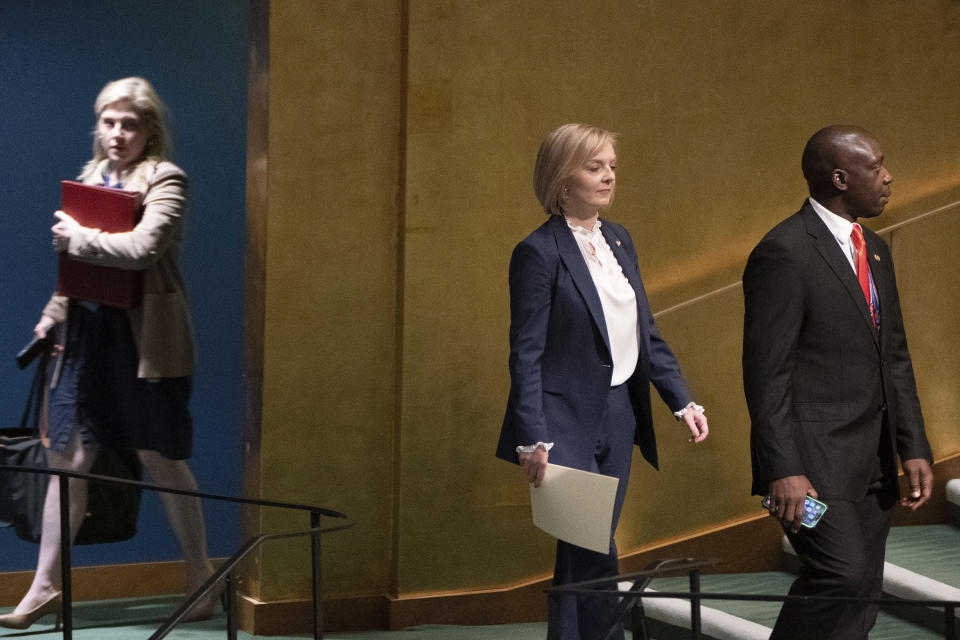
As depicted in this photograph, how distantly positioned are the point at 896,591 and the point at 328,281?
2097 millimetres

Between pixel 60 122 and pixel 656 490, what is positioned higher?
pixel 60 122

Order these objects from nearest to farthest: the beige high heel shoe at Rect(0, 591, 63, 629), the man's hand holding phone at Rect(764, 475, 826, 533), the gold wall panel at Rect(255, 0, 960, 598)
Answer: the man's hand holding phone at Rect(764, 475, 826, 533)
the beige high heel shoe at Rect(0, 591, 63, 629)
the gold wall panel at Rect(255, 0, 960, 598)

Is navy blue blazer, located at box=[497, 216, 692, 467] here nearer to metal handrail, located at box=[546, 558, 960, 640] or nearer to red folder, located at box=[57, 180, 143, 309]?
metal handrail, located at box=[546, 558, 960, 640]

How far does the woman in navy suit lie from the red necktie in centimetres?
51

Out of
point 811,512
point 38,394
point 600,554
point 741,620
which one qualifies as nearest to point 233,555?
point 600,554

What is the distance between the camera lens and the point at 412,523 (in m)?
4.73

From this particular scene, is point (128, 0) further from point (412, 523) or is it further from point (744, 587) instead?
point (744, 587)

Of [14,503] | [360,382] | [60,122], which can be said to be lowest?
[14,503]

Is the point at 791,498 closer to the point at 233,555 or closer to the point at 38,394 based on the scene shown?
the point at 233,555

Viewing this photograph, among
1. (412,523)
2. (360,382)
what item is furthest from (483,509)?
(360,382)

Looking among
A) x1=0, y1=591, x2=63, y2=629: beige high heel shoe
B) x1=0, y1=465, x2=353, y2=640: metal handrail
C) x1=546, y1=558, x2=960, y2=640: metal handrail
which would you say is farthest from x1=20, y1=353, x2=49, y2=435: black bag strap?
x1=546, y1=558, x2=960, y2=640: metal handrail

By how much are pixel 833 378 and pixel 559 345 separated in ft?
2.28

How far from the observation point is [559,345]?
349cm

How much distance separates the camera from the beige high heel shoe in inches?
167
